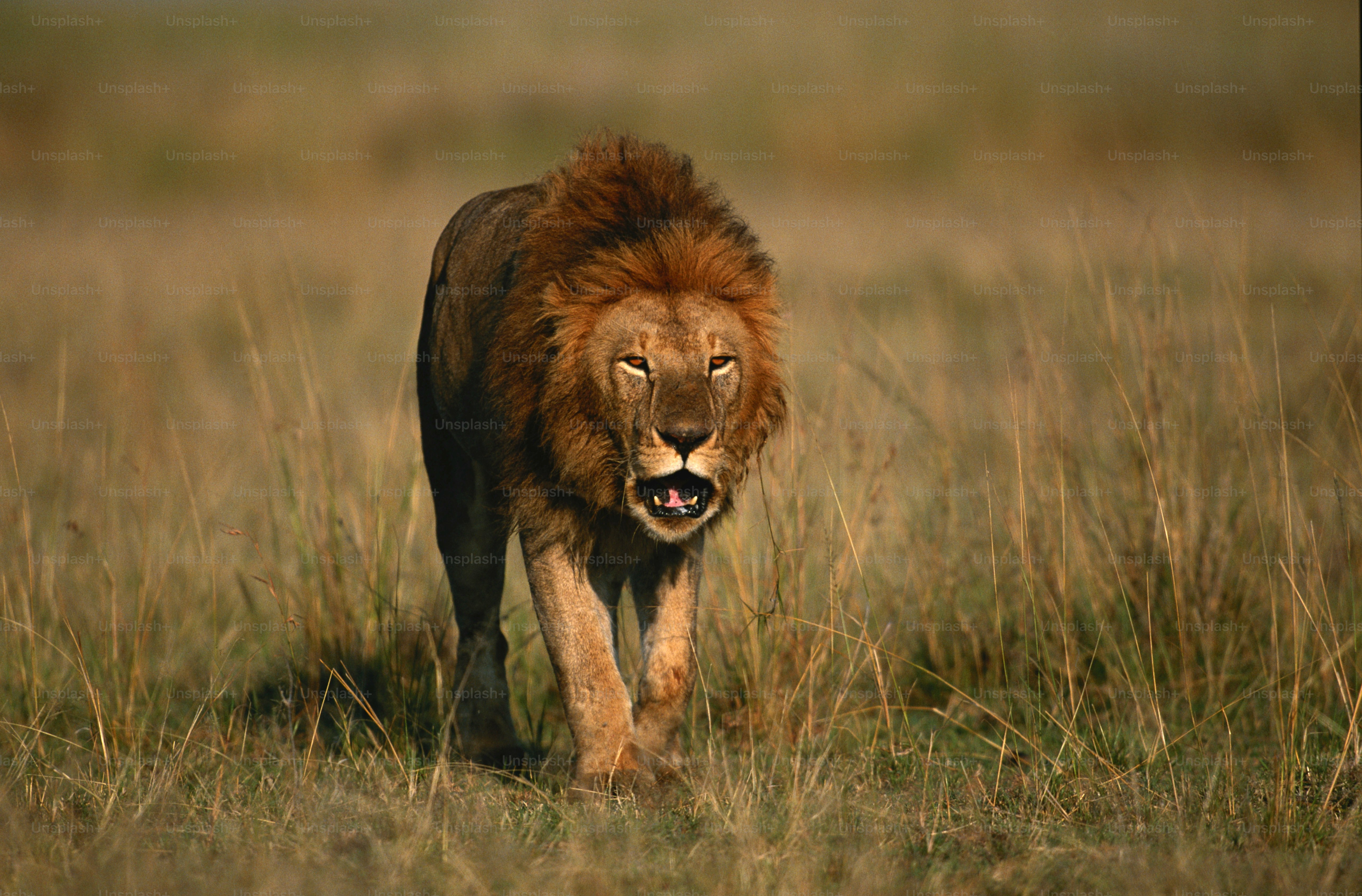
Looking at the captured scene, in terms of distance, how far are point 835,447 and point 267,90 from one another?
2131cm

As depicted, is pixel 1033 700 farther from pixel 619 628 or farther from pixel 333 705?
pixel 333 705

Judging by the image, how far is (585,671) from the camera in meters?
4.41

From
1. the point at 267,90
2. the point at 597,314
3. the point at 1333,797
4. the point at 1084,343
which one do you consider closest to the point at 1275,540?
the point at 1333,797

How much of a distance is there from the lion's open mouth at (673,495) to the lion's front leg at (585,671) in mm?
524

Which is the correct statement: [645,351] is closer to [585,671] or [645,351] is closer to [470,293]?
[585,671]

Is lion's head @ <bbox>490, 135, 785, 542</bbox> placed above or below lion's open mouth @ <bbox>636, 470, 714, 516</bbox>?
above

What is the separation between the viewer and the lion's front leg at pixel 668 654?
14.8 feet

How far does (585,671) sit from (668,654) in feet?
1.03

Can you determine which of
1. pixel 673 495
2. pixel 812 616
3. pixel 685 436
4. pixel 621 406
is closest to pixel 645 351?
pixel 621 406

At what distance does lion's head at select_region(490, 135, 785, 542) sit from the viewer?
4191 millimetres

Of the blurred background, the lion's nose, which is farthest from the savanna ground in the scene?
the lion's nose

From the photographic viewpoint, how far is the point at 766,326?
450cm

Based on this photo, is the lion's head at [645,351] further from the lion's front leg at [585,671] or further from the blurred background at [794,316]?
the blurred background at [794,316]

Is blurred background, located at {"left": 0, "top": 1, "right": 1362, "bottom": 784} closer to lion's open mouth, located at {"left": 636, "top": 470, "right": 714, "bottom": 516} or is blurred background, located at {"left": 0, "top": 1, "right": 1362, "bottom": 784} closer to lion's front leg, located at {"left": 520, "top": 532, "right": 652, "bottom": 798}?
lion's open mouth, located at {"left": 636, "top": 470, "right": 714, "bottom": 516}
